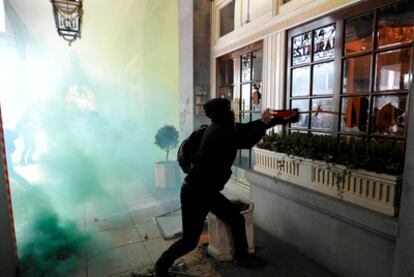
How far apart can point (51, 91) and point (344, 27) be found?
580cm

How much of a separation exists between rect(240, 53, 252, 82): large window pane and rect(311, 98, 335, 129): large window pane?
132cm

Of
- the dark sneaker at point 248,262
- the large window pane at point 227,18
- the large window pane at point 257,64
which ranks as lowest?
the dark sneaker at point 248,262

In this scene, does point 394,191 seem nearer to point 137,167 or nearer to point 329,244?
point 329,244

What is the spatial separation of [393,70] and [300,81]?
1.00m

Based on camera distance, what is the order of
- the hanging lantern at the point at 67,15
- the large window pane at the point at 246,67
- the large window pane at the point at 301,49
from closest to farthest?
1. the large window pane at the point at 301,49
2. the hanging lantern at the point at 67,15
3. the large window pane at the point at 246,67

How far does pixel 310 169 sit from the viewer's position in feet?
7.73

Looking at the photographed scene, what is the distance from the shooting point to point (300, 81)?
9.70ft

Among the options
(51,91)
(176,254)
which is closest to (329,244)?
(176,254)

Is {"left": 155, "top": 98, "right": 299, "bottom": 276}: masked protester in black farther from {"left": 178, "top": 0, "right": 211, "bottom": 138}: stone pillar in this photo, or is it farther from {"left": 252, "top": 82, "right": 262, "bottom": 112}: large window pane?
{"left": 178, "top": 0, "right": 211, "bottom": 138}: stone pillar

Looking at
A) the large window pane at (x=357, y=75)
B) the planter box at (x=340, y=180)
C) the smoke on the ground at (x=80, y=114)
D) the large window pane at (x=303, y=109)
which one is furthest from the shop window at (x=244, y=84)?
the smoke on the ground at (x=80, y=114)

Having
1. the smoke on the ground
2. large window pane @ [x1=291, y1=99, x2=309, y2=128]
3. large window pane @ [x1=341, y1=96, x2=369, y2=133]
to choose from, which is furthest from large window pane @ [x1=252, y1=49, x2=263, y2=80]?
the smoke on the ground

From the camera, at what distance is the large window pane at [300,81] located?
2867mm

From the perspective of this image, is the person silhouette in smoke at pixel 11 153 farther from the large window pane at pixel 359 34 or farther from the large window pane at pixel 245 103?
the large window pane at pixel 359 34

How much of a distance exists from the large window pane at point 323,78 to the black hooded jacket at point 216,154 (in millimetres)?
1138
